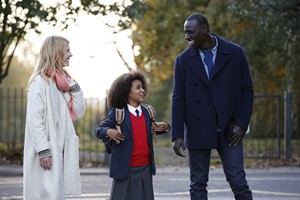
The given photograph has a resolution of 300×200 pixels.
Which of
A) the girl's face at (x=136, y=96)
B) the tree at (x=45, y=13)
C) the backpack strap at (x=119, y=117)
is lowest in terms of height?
the backpack strap at (x=119, y=117)

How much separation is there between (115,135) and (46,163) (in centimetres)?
63

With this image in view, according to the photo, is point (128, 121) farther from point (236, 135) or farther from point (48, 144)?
point (236, 135)

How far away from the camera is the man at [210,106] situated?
22.0 ft

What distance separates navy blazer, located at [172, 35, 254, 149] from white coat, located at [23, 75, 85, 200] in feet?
3.00

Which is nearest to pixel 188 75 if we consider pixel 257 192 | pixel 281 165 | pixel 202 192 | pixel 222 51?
pixel 222 51

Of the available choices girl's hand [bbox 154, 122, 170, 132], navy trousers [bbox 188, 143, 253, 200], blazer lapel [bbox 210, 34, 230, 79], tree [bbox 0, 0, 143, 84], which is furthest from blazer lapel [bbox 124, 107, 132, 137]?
tree [bbox 0, 0, 143, 84]

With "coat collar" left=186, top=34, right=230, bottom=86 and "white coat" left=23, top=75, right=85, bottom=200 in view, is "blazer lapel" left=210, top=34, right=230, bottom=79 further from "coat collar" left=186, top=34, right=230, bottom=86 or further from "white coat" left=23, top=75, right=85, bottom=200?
"white coat" left=23, top=75, right=85, bottom=200

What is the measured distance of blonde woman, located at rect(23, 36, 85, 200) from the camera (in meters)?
6.54

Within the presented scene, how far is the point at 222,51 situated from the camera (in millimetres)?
6824

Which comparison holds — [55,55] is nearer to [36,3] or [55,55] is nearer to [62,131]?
[62,131]

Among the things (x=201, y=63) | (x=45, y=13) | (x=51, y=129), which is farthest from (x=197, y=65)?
(x=45, y=13)

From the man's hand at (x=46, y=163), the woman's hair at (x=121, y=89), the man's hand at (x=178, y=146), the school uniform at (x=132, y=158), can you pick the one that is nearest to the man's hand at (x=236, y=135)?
the man's hand at (x=178, y=146)

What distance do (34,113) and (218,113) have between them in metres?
1.53

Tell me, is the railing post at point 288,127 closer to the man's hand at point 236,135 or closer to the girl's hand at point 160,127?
the man's hand at point 236,135
